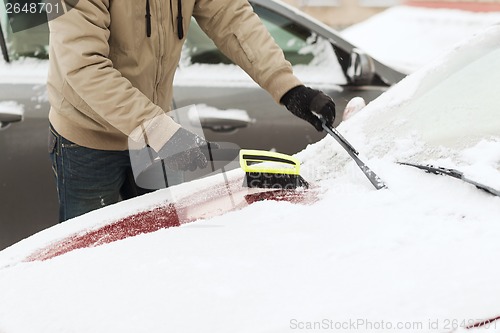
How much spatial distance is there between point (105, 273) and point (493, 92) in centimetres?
117

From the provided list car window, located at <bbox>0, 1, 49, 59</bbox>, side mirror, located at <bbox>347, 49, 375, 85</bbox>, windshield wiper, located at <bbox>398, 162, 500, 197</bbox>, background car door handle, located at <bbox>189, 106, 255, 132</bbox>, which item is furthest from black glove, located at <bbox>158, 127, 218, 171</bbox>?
side mirror, located at <bbox>347, 49, 375, 85</bbox>

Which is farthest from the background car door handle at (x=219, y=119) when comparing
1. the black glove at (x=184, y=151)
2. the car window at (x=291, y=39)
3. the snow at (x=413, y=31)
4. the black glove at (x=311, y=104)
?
the snow at (x=413, y=31)

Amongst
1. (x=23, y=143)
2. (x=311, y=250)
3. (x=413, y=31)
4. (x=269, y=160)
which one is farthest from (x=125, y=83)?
(x=413, y=31)

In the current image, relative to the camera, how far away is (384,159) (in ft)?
6.09

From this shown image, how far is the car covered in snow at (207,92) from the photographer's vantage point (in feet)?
9.54

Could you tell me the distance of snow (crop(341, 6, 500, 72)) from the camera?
687 cm

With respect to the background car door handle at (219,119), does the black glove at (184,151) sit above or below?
above

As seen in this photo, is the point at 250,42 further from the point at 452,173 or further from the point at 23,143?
the point at 23,143

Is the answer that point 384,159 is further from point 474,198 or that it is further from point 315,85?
point 315,85

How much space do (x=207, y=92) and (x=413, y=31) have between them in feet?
16.4

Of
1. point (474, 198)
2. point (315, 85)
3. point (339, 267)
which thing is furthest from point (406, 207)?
point (315, 85)

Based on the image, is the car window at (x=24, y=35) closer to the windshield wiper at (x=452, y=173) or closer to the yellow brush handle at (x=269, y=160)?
the yellow brush handle at (x=269, y=160)

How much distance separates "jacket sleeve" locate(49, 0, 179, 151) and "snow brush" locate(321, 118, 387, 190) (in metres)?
0.48

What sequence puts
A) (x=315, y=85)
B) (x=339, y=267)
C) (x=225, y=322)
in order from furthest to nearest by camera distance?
(x=315, y=85), (x=339, y=267), (x=225, y=322)
